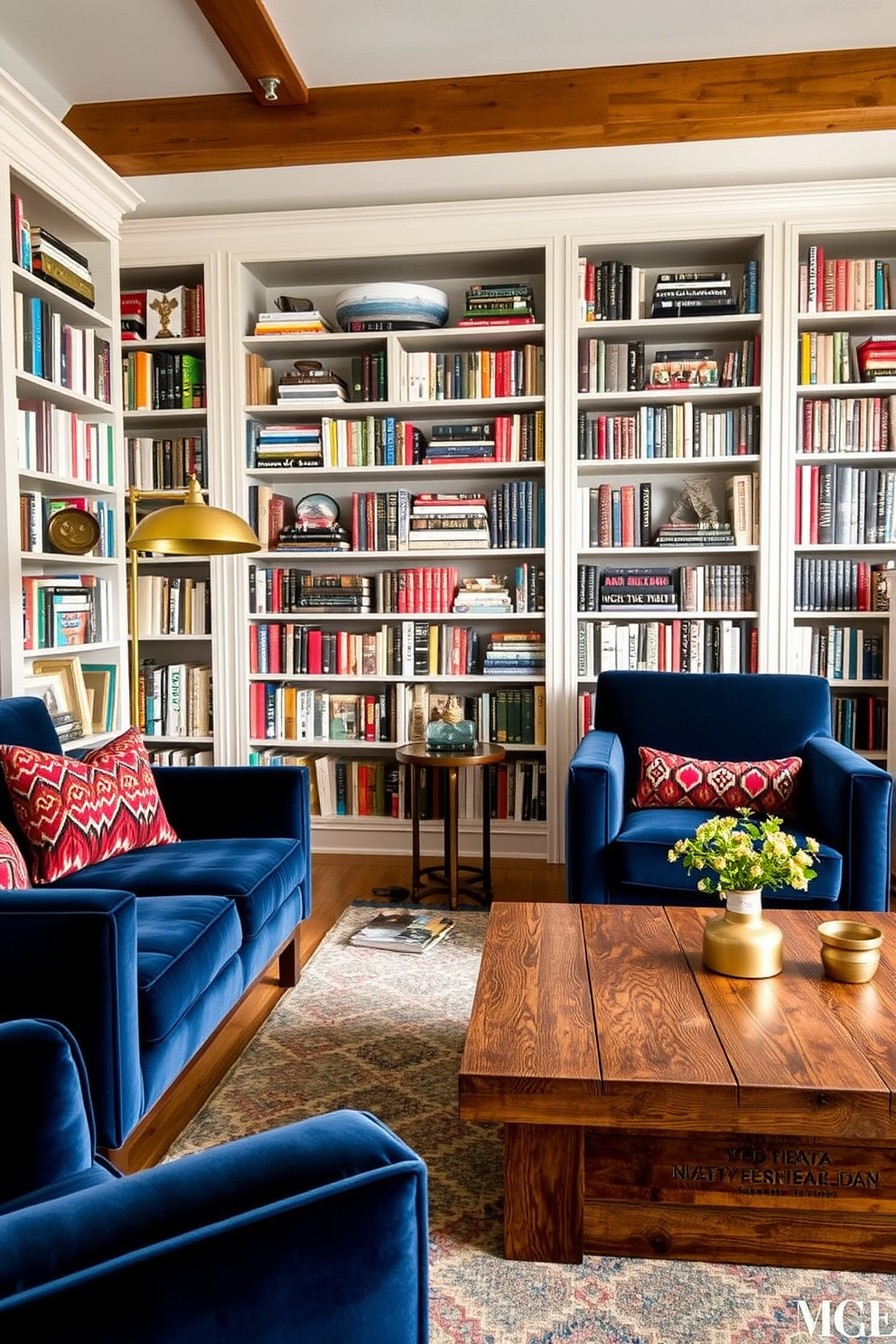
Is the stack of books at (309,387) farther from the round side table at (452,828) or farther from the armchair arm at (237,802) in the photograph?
the armchair arm at (237,802)

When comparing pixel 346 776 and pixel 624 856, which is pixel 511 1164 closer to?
pixel 624 856

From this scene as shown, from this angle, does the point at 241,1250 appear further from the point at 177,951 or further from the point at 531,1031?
the point at 177,951

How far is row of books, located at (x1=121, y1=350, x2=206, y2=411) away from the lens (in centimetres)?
425

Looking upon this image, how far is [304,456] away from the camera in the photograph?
425 cm

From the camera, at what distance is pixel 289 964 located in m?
2.84

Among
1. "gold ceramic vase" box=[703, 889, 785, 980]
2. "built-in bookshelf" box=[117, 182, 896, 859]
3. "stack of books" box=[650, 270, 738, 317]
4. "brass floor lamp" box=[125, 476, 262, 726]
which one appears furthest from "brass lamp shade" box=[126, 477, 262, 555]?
"stack of books" box=[650, 270, 738, 317]

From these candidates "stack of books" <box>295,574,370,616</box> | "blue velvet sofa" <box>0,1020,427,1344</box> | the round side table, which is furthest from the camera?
"stack of books" <box>295,574,370,616</box>

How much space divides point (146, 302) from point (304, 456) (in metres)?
0.96

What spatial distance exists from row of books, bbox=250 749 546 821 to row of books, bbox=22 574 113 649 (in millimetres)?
994

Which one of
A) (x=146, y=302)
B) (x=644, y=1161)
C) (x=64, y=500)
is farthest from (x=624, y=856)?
(x=146, y=302)

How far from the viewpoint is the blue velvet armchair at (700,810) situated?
9.09 ft

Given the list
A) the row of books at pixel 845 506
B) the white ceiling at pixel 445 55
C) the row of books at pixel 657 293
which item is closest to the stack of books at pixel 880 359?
the row of books at pixel 845 506

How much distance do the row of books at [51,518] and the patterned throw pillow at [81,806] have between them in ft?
3.05

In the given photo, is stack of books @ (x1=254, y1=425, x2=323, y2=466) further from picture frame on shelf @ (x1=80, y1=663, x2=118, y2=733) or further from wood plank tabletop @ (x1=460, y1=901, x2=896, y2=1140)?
wood plank tabletop @ (x1=460, y1=901, x2=896, y2=1140)
